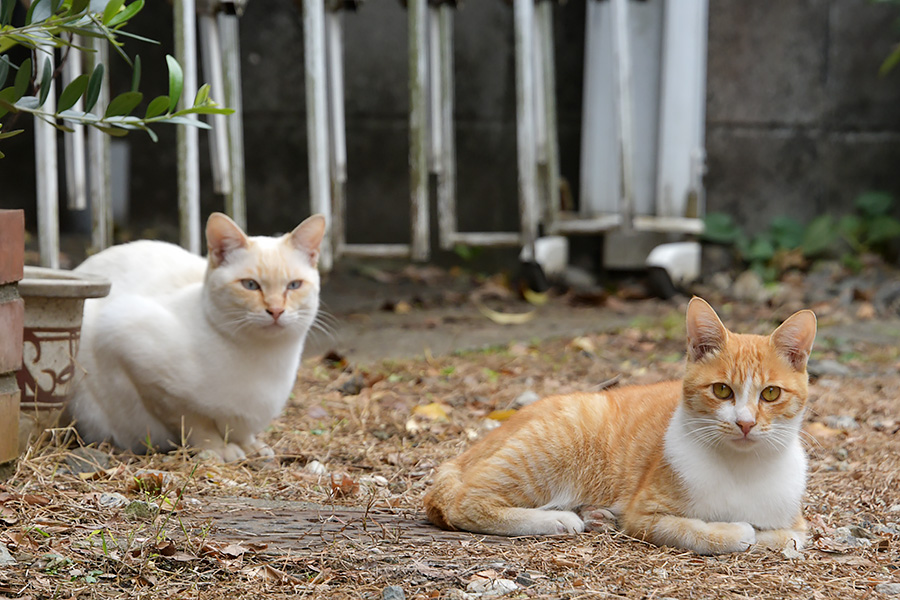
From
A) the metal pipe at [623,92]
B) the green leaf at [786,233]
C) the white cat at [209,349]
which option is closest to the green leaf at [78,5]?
the white cat at [209,349]

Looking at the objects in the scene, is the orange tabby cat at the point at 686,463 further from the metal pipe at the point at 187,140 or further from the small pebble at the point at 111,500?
the metal pipe at the point at 187,140

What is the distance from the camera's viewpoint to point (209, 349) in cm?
320

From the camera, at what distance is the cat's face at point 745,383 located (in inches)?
94.1

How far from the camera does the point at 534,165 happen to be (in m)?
5.39

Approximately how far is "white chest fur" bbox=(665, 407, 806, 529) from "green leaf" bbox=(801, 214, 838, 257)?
197 inches

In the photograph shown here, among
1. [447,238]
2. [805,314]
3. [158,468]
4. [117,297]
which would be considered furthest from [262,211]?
[805,314]

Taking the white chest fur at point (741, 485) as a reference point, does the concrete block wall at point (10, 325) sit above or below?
above

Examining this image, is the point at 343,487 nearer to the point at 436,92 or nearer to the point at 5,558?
the point at 5,558

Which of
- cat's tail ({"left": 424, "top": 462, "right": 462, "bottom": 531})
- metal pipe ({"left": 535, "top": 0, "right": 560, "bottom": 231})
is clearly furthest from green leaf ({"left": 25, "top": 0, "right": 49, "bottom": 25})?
metal pipe ({"left": 535, "top": 0, "right": 560, "bottom": 231})

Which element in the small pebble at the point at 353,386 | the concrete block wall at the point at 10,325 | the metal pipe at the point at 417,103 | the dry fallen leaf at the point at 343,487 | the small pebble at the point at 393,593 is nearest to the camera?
the small pebble at the point at 393,593

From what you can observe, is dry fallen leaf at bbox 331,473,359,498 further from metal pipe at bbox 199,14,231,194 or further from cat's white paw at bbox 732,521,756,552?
metal pipe at bbox 199,14,231,194

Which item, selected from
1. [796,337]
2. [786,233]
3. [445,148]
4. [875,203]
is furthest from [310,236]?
[875,203]

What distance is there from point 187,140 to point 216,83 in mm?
557

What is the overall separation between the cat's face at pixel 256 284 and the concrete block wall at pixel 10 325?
64 cm
